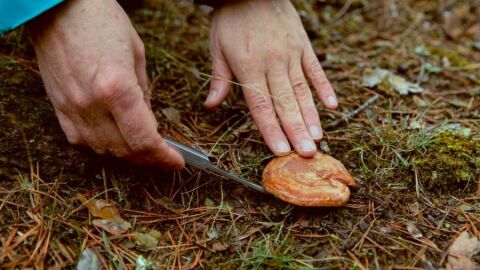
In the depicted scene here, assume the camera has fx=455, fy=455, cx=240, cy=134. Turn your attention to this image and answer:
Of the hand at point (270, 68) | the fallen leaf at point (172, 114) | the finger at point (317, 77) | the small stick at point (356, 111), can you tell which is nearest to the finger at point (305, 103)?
the hand at point (270, 68)

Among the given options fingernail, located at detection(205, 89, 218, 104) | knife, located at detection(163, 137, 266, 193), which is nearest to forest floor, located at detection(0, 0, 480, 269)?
knife, located at detection(163, 137, 266, 193)

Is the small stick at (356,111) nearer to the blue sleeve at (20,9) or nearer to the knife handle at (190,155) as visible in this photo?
the knife handle at (190,155)

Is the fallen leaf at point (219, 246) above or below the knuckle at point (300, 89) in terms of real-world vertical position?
below

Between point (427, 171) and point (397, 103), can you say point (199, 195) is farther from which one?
point (397, 103)

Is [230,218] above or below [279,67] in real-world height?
below

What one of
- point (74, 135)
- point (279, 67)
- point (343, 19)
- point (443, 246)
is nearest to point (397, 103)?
point (279, 67)

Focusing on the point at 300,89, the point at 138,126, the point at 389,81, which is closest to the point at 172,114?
the point at 300,89

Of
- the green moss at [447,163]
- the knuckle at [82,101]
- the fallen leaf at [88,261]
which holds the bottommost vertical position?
the green moss at [447,163]

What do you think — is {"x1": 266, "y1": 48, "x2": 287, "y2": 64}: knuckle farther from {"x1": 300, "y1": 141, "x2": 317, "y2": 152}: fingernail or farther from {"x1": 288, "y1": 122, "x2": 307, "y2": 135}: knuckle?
{"x1": 300, "y1": 141, "x2": 317, "y2": 152}: fingernail
